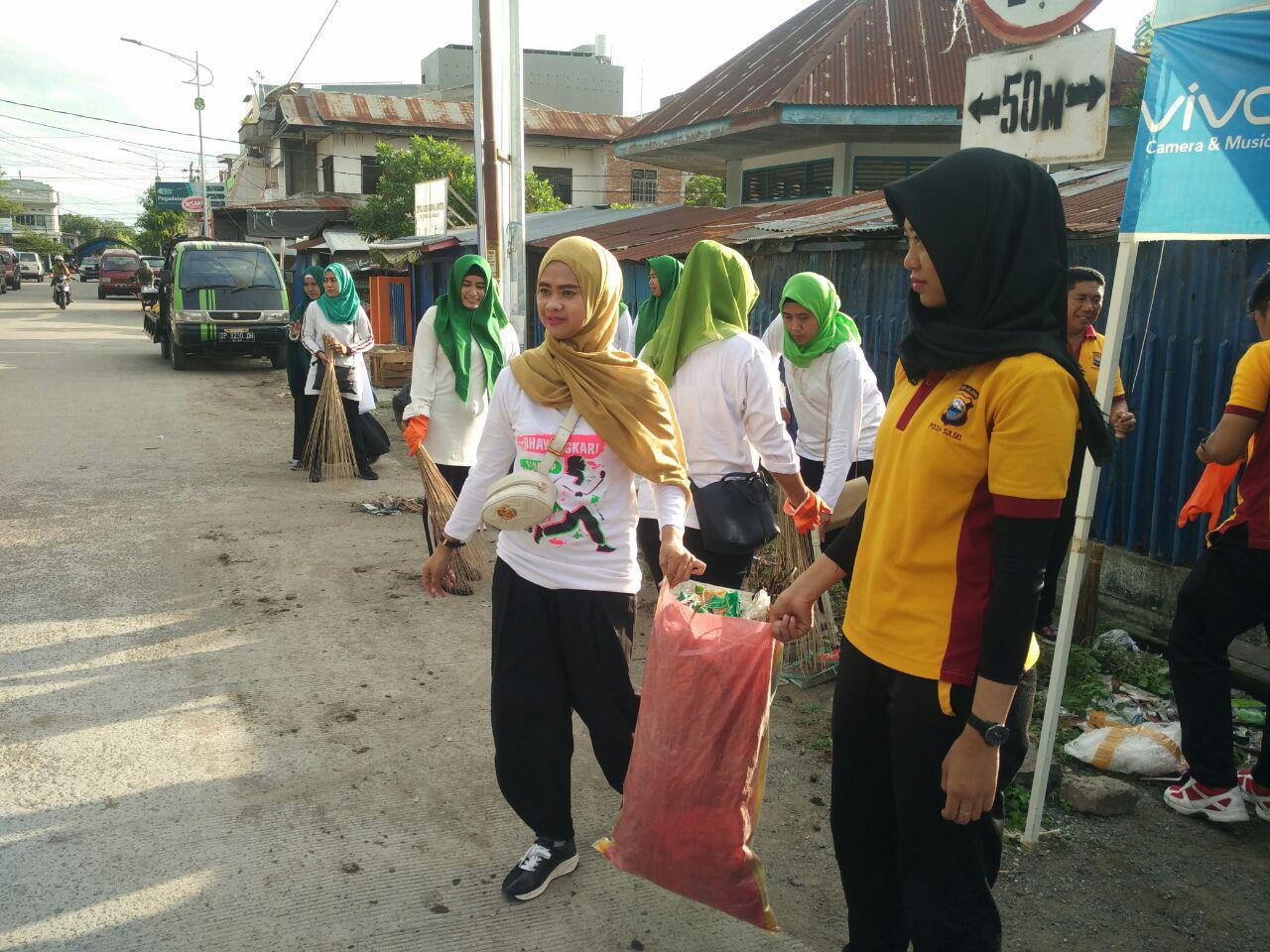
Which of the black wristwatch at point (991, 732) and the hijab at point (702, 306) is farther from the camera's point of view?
the hijab at point (702, 306)

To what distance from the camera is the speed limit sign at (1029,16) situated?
9.64 ft

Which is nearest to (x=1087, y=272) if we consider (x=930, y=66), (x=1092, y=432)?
(x=1092, y=432)

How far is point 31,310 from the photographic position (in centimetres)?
3127

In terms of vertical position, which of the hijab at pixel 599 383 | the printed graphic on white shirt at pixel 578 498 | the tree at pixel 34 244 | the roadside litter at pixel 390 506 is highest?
the tree at pixel 34 244

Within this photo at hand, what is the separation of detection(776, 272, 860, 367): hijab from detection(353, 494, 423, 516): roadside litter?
3606 mm

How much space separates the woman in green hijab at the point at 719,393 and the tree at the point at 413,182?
815 inches

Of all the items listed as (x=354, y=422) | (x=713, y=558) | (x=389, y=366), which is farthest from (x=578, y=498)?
(x=389, y=366)

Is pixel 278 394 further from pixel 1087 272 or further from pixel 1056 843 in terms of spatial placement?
pixel 1056 843

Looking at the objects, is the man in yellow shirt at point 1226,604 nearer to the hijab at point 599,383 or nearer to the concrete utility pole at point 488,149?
the hijab at point 599,383

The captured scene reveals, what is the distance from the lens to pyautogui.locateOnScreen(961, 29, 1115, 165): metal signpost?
2854 millimetres

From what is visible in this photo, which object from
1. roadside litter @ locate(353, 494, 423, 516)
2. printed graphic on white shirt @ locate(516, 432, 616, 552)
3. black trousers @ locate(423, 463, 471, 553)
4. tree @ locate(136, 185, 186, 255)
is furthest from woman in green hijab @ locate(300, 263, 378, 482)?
tree @ locate(136, 185, 186, 255)

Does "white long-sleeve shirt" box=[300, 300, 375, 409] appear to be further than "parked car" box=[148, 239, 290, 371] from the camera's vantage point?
No

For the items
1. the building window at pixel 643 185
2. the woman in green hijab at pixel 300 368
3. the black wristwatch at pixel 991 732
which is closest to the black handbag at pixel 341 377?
the woman in green hijab at pixel 300 368

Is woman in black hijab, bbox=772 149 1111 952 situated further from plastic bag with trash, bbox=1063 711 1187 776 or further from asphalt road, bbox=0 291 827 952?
plastic bag with trash, bbox=1063 711 1187 776
